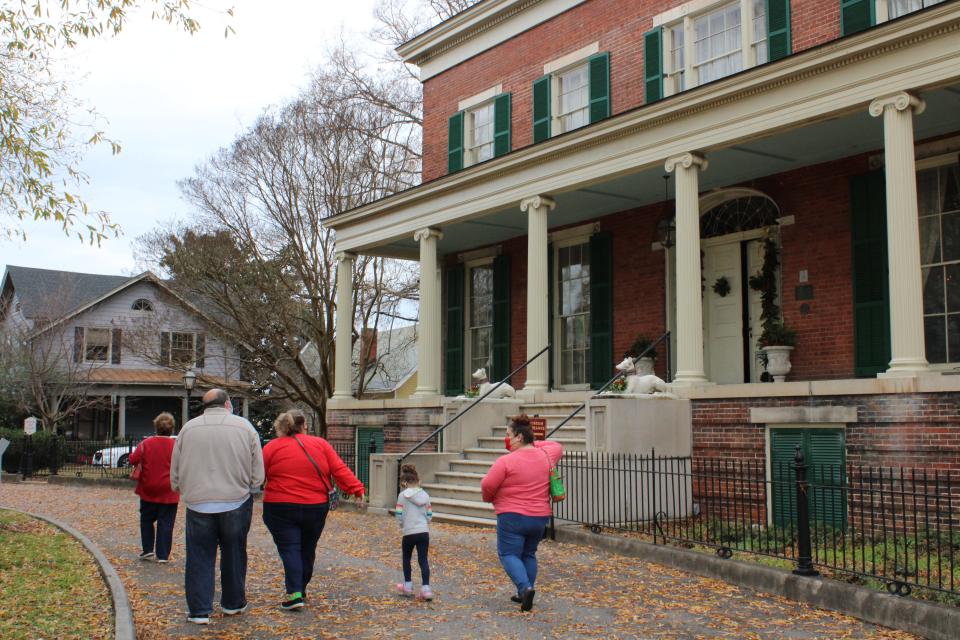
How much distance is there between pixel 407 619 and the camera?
7.52 m

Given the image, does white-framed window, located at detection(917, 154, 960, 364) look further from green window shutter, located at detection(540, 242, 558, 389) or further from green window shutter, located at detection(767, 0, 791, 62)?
green window shutter, located at detection(540, 242, 558, 389)

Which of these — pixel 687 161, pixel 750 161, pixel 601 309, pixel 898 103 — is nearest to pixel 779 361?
pixel 750 161

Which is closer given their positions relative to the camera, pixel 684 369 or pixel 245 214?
pixel 684 369

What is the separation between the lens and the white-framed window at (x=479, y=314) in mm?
22016

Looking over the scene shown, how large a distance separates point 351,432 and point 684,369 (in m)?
9.55

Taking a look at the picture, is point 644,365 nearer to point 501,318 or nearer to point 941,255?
point 501,318

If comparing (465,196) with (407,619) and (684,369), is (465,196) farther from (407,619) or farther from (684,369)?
(407,619)

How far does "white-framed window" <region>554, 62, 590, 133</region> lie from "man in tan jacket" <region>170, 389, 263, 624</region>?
1289 centimetres

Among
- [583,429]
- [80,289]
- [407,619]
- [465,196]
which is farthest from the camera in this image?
[80,289]

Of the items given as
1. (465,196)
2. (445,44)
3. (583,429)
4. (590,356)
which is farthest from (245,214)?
(583,429)

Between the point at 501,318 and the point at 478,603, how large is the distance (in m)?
13.4

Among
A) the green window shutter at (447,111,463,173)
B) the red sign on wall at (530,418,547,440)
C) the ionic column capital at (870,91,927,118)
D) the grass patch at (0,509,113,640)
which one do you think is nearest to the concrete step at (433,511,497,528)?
the red sign on wall at (530,418,547,440)

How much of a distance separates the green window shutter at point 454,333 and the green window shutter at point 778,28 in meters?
9.76

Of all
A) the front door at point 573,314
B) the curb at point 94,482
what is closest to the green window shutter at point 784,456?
the front door at point 573,314
